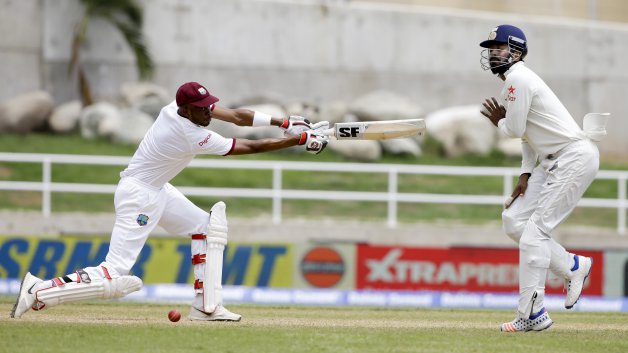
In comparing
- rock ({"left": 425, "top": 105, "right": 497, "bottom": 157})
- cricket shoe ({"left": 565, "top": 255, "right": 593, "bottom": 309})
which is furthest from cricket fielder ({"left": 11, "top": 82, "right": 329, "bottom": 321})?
rock ({"left": 425, "top": 105, "right": 497, "bottom": 157})

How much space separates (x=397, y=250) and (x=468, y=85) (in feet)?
30.4

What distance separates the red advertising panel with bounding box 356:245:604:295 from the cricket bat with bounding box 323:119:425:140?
7.19 metres

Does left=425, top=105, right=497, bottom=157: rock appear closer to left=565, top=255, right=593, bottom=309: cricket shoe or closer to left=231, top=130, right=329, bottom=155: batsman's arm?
left=565, top=255, right=593, bottom=309: cricket shoe

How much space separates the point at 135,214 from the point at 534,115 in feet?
10.2

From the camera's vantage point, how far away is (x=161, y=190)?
920 cm

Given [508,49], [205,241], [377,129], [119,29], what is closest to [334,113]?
[119,29]

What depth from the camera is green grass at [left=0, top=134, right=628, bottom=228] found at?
20000mm

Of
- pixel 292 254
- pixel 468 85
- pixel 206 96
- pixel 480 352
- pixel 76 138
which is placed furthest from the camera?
pixel 468 85

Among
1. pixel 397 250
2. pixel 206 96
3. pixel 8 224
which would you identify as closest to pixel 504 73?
pixel 206 96

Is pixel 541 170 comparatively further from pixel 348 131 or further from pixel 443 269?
pixel 443 269

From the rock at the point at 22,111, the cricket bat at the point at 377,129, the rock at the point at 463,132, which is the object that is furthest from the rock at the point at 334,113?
the cricket bat at the point at 377,129

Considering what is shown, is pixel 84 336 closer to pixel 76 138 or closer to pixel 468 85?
pixel 76 138

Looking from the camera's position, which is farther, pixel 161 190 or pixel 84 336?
pixel 161 190

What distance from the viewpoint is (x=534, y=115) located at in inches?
352
